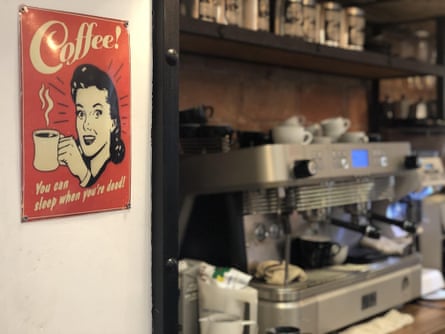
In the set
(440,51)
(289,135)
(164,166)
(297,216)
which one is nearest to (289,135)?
(289,135)

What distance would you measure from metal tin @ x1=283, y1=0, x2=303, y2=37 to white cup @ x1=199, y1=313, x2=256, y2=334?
0.81 m

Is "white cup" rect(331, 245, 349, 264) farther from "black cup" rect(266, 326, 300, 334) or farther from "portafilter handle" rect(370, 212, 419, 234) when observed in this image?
"black cup" rect(266, 326, 300, 334)

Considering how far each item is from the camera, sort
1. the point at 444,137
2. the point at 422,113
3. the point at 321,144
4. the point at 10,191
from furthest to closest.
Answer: the point at 444,137
the point at 422,113
the point at 321,144
the point at 10,191

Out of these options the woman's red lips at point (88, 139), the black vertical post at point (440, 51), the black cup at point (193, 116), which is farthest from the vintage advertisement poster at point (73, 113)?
the black vertical post at point (440, 51)

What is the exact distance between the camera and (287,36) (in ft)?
5.88

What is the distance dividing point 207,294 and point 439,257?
115 cm

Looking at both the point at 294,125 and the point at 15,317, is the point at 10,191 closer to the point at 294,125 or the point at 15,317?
the point at 15,317

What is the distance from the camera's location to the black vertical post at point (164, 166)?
1117 millimetres

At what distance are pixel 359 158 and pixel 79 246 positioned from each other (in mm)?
958

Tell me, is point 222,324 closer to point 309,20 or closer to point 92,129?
point 92,129

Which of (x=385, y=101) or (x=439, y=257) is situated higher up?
(x=385, y=101)

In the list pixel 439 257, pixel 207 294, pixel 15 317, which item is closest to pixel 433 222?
pixel 439 257

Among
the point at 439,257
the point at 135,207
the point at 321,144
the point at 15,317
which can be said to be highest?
the point at 321,144

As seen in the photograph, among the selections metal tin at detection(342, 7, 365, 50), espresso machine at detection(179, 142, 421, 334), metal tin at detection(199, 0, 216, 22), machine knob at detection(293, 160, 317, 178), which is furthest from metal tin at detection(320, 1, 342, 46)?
machine knob at detection(293, 160, 317, 178)
